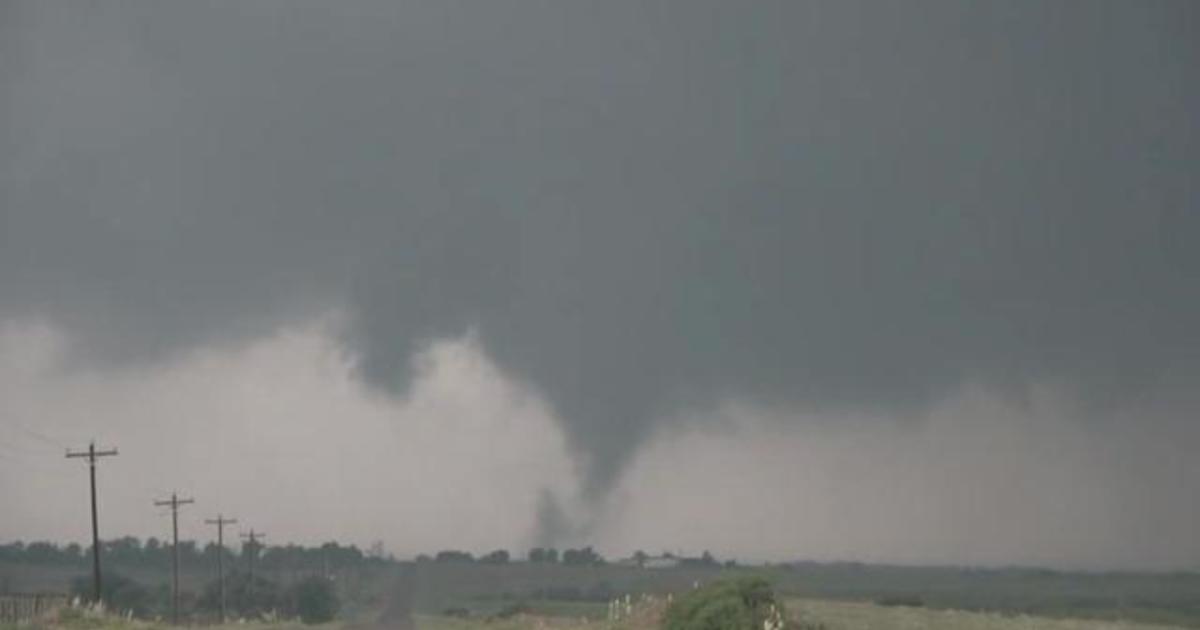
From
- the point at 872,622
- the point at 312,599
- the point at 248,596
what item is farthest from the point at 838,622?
the point at 312,599

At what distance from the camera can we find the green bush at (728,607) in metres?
56.1

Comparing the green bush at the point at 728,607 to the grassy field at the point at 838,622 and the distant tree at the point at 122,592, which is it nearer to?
the grassy field at the point at 838,622

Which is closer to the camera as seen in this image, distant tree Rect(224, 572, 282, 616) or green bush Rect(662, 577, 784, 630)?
green bush Rect(662, 577, 784, 630)

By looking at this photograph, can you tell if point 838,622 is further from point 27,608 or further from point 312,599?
point 312,599

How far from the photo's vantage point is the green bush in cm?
5612

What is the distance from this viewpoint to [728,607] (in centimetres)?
5662

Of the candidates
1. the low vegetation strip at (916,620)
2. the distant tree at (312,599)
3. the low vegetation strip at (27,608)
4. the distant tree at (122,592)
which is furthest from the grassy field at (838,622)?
the distant tree at (122,592)

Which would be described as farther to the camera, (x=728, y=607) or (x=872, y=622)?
(x=872, y=622)

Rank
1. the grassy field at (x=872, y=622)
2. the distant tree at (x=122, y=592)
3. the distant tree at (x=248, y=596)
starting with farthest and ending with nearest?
the distant tree at (x=248, y=596), the distant tree at (x=122, y=592), the grassy field at (x=872, y=622)

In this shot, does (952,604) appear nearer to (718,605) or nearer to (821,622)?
(821,622)

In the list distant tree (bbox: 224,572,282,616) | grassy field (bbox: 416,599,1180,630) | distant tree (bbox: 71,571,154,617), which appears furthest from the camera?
distant tree (bbox: 224,572,282,616)

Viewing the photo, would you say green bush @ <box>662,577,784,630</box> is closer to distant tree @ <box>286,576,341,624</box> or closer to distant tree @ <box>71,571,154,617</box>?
distant tree @ <box>286,576,341,624</box>

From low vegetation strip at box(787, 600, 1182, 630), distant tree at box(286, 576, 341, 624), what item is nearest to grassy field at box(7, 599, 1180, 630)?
low vegetation strip at box(787, 600, 1182, 630)

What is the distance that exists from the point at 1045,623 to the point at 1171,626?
6288 mm
